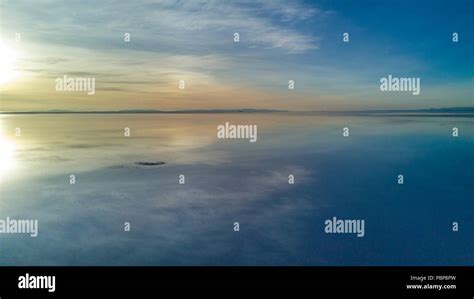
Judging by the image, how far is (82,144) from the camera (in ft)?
38.5

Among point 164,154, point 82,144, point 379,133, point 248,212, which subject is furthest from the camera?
point 379,133

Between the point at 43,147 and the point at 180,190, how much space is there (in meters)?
6.95

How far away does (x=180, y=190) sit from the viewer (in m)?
7.19

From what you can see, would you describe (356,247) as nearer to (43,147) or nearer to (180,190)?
(180,190)

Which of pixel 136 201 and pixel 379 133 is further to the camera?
pixel 379 133

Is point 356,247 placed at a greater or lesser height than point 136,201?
lesser

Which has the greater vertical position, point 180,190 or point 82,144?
point 82,144

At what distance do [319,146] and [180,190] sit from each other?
4884 millimetres

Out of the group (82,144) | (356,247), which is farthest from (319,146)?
(82,144)
